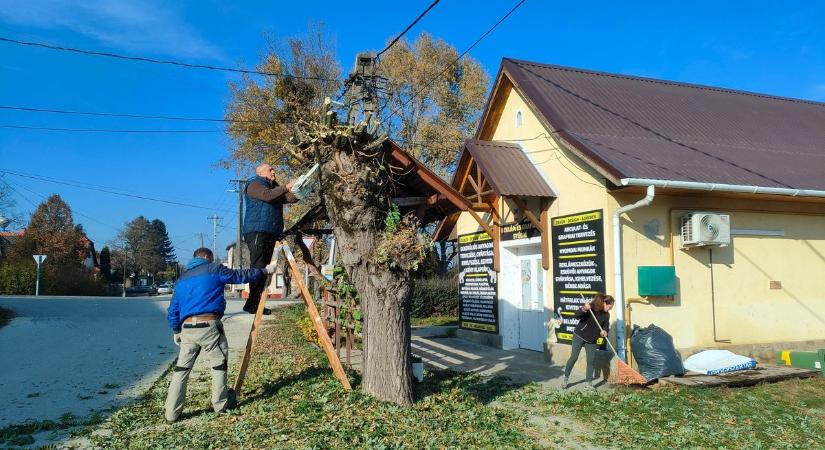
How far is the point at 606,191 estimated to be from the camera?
9.73m

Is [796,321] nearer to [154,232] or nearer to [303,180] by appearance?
[303,180]

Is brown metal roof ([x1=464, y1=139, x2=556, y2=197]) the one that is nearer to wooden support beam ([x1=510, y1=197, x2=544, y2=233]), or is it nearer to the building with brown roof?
the building with brown roof

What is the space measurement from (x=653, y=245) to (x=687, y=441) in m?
4.31

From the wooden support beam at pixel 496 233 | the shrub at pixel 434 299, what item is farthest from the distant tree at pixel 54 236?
the wooden support beam at pixel 496 233

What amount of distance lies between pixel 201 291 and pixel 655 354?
21.8 feet

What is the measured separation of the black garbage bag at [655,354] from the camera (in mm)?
9086

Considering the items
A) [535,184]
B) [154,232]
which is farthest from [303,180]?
[154,232]

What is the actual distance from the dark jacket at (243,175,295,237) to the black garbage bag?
5831mm

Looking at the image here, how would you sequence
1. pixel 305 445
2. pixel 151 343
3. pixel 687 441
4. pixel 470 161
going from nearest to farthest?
pixel 305 445, pixel 687 441, pixel 470 161, pixel 151 343

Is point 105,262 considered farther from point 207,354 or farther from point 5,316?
point 207,354

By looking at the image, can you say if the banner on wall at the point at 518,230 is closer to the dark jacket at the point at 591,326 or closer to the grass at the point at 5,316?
the dark jacket at the point at 591,326

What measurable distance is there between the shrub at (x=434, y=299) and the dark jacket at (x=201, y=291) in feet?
54.1

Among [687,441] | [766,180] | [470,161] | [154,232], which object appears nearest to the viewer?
[687,441]

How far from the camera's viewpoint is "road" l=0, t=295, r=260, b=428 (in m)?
7.39
